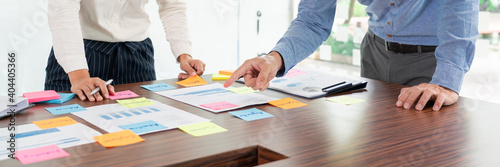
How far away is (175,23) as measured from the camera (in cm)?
213

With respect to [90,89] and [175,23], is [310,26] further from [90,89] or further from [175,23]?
[90,89]

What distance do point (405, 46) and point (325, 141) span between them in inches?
35.2

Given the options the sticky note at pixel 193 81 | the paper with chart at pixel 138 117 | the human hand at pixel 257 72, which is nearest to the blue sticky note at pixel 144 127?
the paper with chart at pixel 138 117

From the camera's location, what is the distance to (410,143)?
1.05 meters

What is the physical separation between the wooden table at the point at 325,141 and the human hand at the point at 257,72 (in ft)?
0.32

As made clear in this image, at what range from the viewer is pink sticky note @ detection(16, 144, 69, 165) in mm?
920

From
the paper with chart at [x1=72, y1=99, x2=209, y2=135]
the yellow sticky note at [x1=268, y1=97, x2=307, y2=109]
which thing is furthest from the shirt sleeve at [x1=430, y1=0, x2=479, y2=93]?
the paper with chart at [x1=72, y1=99, x2=209, y2=135]

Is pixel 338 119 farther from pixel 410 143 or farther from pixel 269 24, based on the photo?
pixel 269 24

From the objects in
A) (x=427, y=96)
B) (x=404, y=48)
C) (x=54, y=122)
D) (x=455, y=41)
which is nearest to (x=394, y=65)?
(x=404, y=48)

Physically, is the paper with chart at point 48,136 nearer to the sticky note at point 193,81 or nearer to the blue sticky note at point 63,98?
the blue sticky note at point 63,98

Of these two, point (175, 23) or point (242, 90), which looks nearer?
point (242, 90)

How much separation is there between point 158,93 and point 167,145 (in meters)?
0.58

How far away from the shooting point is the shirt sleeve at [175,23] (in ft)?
6.88

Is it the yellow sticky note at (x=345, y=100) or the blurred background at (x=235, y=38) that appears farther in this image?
the blurred background at (x=235, y=38)
